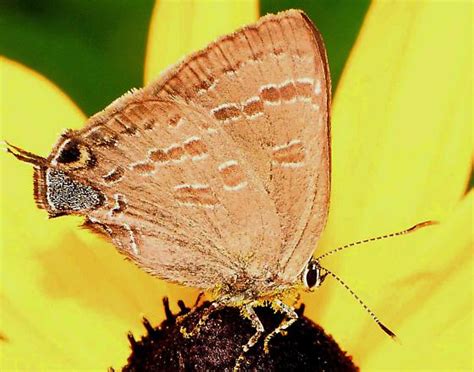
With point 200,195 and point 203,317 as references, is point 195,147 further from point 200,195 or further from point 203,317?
point 203,317

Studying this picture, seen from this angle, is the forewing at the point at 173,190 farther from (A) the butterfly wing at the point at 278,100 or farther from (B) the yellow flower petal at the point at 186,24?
(B) the yellow flower petal at the point at 186,24

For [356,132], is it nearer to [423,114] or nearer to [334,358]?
[423,114]

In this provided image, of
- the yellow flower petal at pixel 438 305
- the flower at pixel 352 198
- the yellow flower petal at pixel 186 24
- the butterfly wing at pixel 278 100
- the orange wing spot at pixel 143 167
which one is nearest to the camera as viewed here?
the butterfly wing at pixel 278 100

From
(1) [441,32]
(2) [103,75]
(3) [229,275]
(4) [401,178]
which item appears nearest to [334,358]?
(3) [229,275]

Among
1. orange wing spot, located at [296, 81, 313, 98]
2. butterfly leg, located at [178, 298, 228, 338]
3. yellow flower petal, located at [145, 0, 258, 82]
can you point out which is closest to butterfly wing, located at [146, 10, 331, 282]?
orange wing spot, located at [296, 81, 313, 98]

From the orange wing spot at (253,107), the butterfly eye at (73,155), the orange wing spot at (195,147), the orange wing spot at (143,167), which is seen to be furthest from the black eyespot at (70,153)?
the orange wing spot at (253,107)

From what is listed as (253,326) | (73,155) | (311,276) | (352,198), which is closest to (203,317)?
(253,326)

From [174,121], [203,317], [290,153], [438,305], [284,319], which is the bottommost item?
[438,305]
